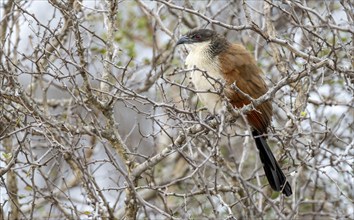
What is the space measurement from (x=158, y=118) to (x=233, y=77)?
0.70 meters

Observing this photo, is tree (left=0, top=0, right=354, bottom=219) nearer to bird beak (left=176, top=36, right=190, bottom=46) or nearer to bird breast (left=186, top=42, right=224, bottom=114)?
bird breast (left=186, top=42, right=224, bottom=114)

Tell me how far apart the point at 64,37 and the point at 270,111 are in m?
1.81

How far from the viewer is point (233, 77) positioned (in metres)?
4.70

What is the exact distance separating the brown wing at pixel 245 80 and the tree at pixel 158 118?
0.43 feet

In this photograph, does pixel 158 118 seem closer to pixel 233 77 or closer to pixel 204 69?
pixel 204 69

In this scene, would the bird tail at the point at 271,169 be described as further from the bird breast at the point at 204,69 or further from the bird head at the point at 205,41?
the bird head at the point at 205,41

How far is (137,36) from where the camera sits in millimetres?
8586

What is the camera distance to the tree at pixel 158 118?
11.4 ft

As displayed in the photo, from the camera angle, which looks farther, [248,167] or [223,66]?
[248,167]

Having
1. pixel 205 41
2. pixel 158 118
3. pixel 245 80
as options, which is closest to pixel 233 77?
pixel 245 80

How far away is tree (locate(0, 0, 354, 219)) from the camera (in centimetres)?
348

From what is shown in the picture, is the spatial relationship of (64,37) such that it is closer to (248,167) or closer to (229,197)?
(229,197)

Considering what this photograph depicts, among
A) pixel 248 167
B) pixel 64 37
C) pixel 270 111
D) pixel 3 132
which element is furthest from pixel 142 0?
pixel 248 167

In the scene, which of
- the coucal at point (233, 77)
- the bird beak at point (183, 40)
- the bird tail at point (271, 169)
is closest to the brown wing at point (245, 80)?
the coucal at point (233, 77)
